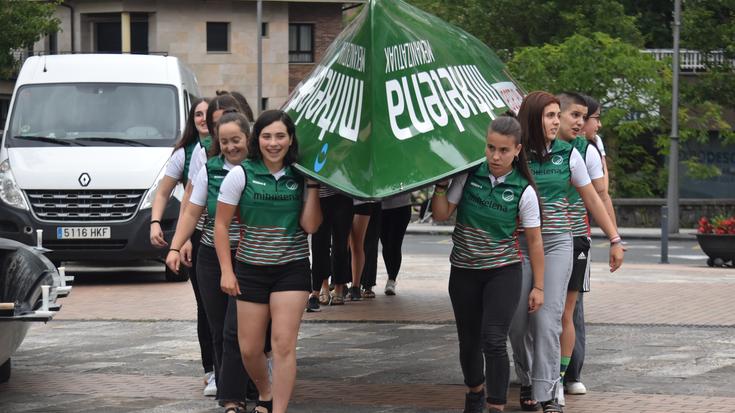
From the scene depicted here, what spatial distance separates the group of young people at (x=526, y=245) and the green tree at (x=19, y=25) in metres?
30.2

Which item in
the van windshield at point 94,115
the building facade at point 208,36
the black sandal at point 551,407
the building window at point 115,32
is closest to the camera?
the black sandal at point 551,407

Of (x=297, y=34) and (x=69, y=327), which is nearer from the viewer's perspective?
(x=69, y=327)

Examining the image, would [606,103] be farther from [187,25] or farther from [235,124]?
[235,124]

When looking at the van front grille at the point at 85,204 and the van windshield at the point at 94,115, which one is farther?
the van windshield at the point at 94,115

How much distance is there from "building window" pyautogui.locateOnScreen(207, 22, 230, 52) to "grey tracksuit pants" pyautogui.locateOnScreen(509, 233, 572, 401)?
1997 inches

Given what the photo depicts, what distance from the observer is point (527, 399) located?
337 inches

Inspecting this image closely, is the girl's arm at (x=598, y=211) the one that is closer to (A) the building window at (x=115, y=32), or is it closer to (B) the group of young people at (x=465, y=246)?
(B) the group of young people at (x=465, y=246)

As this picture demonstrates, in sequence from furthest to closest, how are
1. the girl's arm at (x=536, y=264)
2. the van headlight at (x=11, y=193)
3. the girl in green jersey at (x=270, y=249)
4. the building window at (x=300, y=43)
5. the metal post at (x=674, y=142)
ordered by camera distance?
the building window at (x=300, y=43), the metal post at (x=674, y=142), the van headlight at (x=11, y=193), the girl's arm at (x=536, y=264), the girl in green jersey at (x=270, y=249)

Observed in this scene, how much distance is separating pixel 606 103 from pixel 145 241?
905 inches

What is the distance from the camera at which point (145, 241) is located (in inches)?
658

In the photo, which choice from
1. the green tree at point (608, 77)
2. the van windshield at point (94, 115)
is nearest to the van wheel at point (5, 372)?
the van windshield at point (94, 115)

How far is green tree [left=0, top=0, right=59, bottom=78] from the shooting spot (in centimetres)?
3719

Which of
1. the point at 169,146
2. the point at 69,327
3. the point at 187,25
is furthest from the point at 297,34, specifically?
the point at 69,327

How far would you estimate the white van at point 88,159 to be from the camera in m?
16.5
